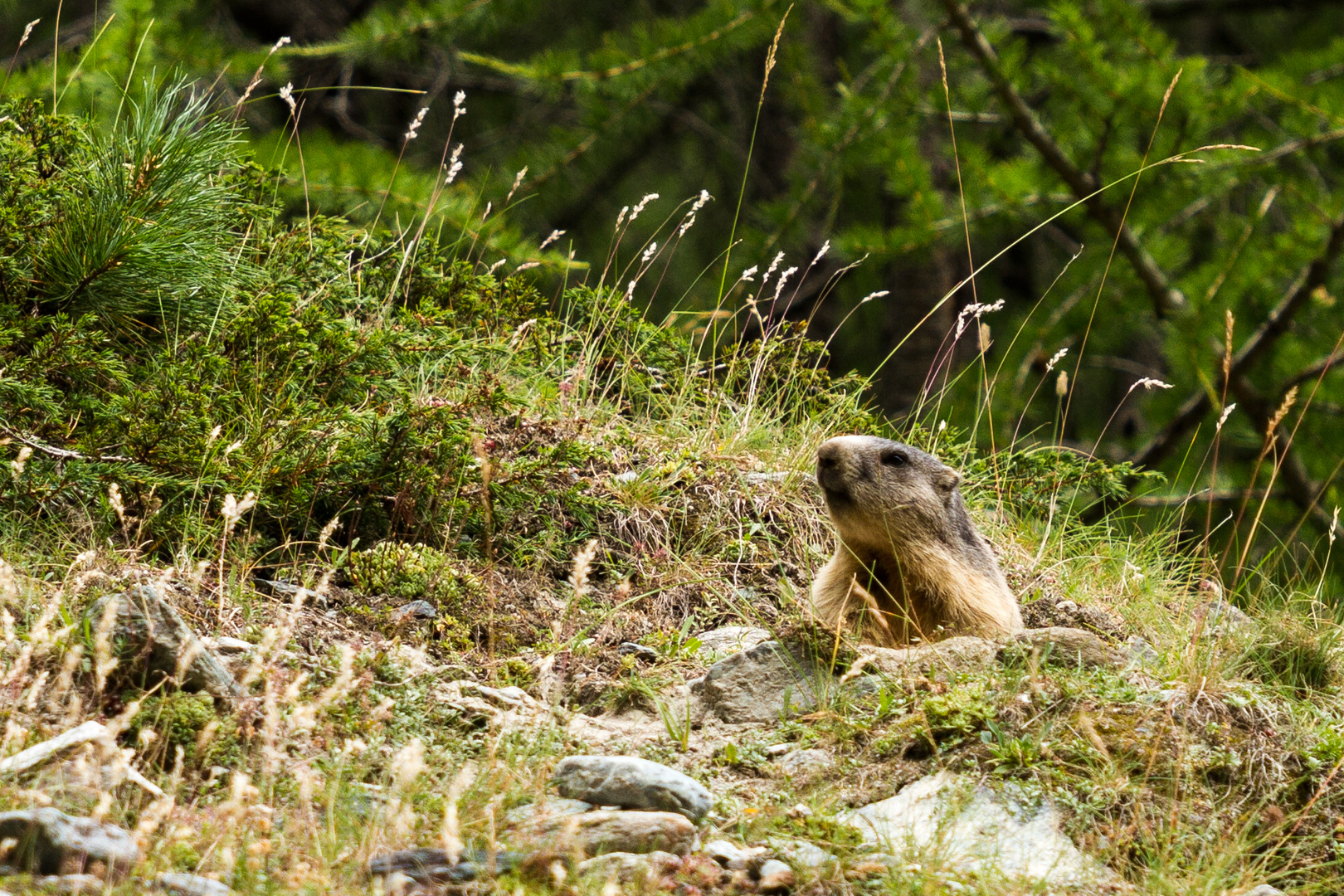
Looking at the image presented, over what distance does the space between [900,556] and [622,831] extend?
2.10 m

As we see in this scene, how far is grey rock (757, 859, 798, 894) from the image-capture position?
2916mm

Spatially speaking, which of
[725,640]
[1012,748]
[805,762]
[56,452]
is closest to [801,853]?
[805,762]

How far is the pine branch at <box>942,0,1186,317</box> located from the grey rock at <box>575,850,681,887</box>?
18.4ft

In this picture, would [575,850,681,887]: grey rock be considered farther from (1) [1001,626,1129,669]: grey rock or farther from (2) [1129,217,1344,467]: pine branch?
(2) [1129,217,1344,467]: pine branch

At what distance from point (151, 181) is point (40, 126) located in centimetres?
110

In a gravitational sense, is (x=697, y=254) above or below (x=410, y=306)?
below

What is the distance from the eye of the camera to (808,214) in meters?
7.49

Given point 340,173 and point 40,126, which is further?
point 340,173

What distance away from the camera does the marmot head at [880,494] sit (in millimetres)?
4645

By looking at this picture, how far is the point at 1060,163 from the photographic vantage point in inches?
300

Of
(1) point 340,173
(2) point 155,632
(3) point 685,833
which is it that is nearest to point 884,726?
(3) point 685,833

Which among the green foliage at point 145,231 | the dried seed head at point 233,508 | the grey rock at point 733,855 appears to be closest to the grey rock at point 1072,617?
the grey rock at point 733,855

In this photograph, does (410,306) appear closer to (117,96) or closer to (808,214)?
(117,96)

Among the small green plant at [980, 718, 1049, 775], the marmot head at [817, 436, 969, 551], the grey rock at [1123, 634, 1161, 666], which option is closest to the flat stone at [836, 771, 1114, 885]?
the small green plant at [980, 718, 1049, 775]
